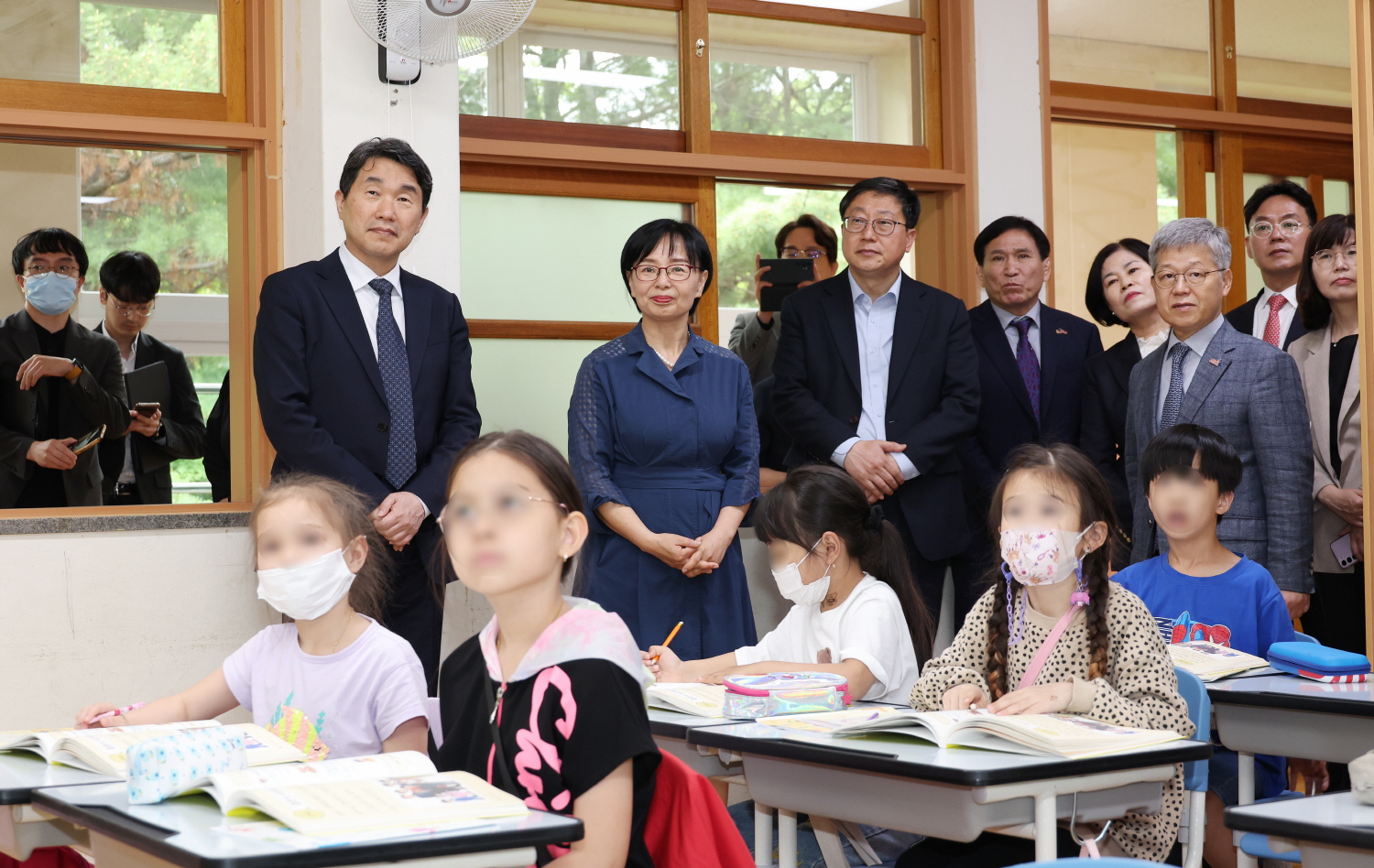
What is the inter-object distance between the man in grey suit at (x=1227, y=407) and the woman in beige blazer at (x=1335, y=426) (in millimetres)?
254

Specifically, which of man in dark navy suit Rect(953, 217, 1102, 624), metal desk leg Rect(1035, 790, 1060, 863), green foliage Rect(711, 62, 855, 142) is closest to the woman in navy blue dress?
man in dark navy suit Rect(953, 217, 1102, 624)

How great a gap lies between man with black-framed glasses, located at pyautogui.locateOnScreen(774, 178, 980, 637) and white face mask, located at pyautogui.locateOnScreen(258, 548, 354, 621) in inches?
73.1

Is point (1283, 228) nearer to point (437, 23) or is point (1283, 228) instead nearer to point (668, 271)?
point (668, 271)

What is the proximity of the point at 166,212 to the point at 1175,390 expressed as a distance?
3157 millimetres

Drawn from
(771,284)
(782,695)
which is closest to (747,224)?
(771,284)

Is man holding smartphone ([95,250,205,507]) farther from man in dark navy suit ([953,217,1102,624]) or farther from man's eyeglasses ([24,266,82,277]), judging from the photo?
man in dark navy suit ([953,217,1102,624])

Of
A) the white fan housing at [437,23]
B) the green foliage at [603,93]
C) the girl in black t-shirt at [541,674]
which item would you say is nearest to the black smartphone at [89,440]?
the white fan housing at [437,23]

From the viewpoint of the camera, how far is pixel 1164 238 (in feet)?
12.8

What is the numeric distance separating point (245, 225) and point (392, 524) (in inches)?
54.6

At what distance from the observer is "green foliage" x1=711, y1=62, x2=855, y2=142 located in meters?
4.91

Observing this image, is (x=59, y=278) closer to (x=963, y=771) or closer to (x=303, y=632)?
(x=303, y=632)

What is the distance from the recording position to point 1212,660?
9.21ft

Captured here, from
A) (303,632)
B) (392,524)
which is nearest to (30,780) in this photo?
(303,632)

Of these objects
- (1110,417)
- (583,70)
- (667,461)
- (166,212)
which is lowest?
(667,461)
